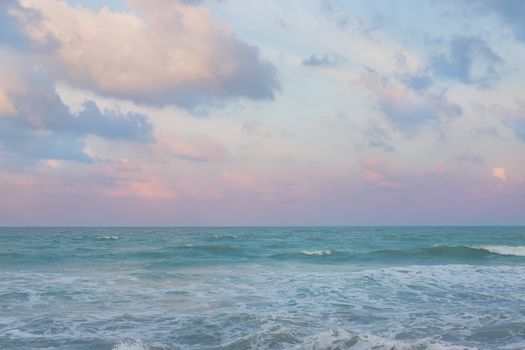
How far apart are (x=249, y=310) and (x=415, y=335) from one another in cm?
454

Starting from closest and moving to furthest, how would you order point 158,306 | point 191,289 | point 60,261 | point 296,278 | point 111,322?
point 111,322 → point 158,306 → point 191,289 → point 296,278 → point 60,261

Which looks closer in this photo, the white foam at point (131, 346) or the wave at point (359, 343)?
the wave at point (359, 343)

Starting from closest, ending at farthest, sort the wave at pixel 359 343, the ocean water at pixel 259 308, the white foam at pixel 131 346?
1. the wave at pixel 359 343
2. the white foam at pixel 131 346
3. the ocean water at pixel 259 308

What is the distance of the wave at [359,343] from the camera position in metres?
7.83

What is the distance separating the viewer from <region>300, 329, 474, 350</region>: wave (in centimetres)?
783

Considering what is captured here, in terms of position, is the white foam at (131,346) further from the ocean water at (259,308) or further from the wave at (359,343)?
the wave at (359,343)

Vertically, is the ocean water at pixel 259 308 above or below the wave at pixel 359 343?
below

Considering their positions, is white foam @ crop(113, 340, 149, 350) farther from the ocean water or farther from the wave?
the wave

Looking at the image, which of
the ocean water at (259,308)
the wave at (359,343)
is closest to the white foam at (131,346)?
the ocean water at (259,308)

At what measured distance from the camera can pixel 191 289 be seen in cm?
1627

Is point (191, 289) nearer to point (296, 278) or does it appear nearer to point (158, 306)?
point (158, 306)

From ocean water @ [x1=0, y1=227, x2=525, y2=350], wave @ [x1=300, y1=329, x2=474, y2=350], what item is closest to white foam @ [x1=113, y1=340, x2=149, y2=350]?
ocean water @ [x1=0, y1=227, x2=525, y2=350]

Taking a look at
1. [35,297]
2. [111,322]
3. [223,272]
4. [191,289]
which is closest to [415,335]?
[111,322]

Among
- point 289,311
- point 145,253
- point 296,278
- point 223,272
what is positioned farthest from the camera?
point 145,253
